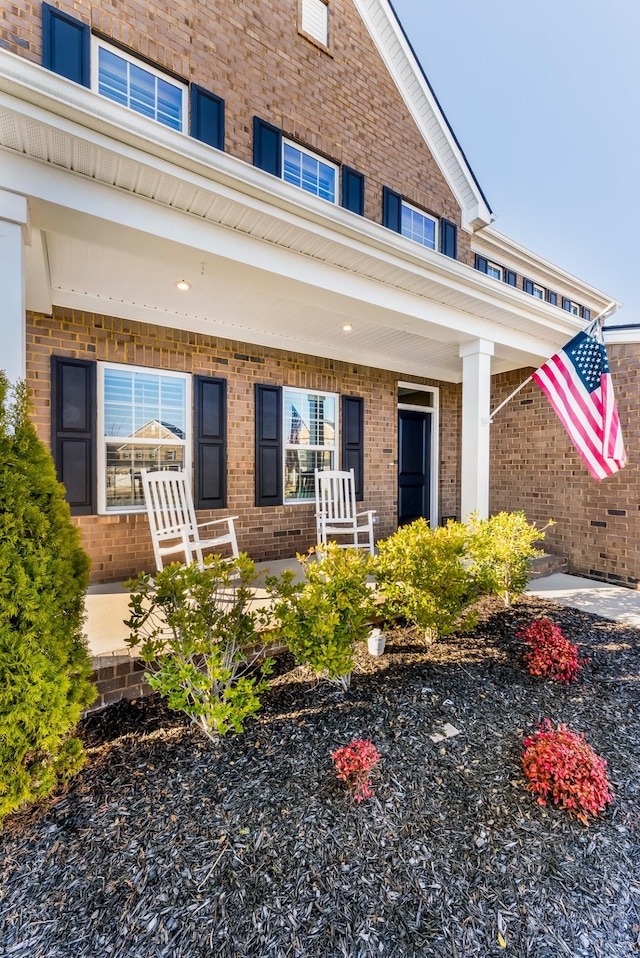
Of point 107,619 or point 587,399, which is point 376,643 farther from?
point 587,399

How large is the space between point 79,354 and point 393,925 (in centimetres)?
441

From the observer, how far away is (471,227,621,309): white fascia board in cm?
668

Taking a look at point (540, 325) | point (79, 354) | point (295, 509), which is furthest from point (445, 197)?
point (79, 354)

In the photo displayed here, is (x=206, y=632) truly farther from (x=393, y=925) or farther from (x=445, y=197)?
(x=445, y=197)

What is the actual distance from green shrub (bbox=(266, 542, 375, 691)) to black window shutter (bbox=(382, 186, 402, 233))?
4173 mm

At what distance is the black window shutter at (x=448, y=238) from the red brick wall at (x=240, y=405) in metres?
1.73

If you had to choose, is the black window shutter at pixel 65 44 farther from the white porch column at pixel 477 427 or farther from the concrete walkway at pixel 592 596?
the concrete walkway at pixel 592 596

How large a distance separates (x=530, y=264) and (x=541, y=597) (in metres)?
6.49

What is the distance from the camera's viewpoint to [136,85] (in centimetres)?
317

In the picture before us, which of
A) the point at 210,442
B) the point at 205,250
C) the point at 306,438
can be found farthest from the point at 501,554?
the point at 205,250

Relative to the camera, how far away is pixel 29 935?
1201 mm

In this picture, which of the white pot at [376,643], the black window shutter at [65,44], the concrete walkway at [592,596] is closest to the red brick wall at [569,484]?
the concrete walkway at [592,596]

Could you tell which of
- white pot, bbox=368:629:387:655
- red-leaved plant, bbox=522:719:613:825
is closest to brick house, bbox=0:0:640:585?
white pot, bbox=368:629:387:655

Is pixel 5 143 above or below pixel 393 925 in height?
above
